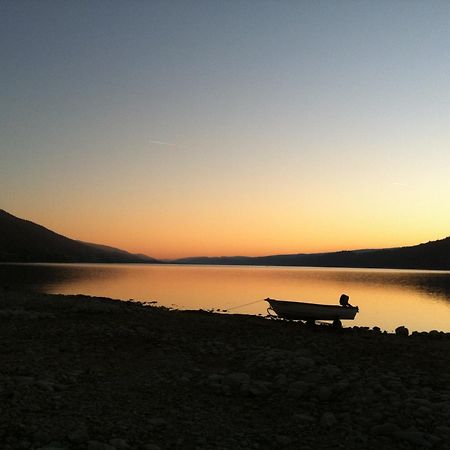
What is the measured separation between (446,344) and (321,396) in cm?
1073

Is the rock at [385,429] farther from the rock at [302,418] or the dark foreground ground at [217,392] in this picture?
the rock at [302,418]

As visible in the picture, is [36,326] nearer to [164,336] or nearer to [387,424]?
[164,336]

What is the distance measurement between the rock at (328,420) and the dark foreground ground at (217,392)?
21mm

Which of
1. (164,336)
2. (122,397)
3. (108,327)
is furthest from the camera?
(108,327)

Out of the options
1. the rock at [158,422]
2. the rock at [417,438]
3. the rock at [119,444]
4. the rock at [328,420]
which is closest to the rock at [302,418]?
the rock at [328,420]

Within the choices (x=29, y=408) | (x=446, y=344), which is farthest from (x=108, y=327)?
(x=446, y=344)

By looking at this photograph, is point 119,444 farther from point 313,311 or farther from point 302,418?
point 313,311

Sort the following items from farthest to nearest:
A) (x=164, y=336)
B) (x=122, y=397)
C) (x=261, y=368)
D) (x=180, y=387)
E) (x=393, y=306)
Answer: (x=393, y=306) → (x=164, y=336) → (x=261, y=368) → (x=180, y=387) → (x=122, y=397)

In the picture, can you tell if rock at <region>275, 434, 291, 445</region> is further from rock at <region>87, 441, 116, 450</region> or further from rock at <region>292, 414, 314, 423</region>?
rock at <region>87, 441, 116, 450</region>

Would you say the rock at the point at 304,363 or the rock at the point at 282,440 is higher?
the rock at the point at 304,363

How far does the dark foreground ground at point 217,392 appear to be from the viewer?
820 centimetres

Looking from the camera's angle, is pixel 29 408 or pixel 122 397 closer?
pixel 29 408

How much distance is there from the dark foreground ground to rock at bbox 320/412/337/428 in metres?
0.02

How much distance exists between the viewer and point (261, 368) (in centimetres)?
1300
